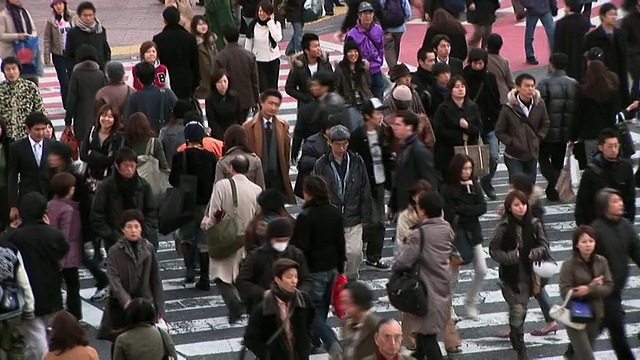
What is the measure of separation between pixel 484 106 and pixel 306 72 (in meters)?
2.20

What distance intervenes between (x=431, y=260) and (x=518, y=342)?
143 cm

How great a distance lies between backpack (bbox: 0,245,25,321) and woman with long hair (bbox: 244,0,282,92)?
9.04 meters

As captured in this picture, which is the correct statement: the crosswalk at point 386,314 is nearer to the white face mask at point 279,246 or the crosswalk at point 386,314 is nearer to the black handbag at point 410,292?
the black handbag at point 410,292

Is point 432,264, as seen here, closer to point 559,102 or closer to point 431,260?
point 431,260

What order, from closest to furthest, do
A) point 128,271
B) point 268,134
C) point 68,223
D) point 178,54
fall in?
point 128,271 → point 68,223 → point 268,134 → point 178,54

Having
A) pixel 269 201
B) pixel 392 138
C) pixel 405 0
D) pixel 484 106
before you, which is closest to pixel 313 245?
pixel 269 201

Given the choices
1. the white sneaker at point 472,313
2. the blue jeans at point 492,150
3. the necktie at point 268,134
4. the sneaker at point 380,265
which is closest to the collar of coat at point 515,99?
the blue jeans at point 492,150

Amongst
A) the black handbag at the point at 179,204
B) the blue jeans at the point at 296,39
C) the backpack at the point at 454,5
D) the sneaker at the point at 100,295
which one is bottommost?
the blue jeans at the point at 296,39

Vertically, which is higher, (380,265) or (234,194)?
(234,194)

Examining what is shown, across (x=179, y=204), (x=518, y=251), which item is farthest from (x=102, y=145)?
(x=518, y=251)

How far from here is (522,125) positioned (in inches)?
638

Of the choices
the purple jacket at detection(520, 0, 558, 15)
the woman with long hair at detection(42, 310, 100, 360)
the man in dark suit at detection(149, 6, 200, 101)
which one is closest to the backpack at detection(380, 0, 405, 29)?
the purple jacket at detection(520, 0, 558, 15)

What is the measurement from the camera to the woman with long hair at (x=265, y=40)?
66.4 feet

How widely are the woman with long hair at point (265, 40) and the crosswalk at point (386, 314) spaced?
4.62 metres
